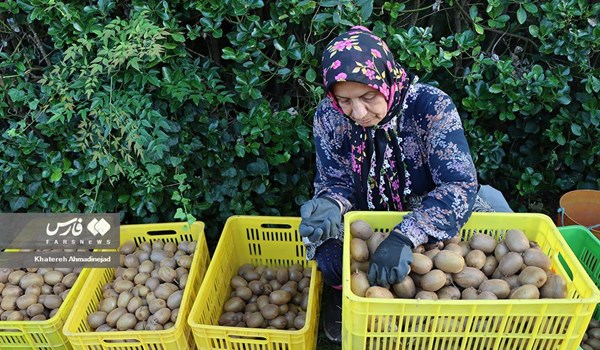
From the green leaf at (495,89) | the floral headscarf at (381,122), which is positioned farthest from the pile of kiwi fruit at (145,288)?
the green leaf at (495,89)

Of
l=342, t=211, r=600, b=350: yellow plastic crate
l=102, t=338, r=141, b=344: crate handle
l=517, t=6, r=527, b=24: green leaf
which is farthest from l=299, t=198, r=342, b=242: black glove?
l=517, t=6, r=527, b=24: green leaf

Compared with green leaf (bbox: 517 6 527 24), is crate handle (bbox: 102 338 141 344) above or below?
below

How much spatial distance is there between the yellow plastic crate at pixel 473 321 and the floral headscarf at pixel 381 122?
1.87 feet

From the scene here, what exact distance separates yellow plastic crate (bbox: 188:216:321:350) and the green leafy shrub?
0.68ft

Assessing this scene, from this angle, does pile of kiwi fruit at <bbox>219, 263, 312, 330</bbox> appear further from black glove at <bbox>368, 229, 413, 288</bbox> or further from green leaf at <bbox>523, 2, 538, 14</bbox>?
green leaf at <bbox>523, 2, 538, 14</bbox>

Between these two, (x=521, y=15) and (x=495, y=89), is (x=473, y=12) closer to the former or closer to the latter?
(x=521, y=15)

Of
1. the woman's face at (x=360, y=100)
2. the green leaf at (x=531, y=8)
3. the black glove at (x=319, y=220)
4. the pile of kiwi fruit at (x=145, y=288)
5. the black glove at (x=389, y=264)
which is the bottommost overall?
the pile of kiwi fruit at (x=145, y=288)

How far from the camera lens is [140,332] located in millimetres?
1816

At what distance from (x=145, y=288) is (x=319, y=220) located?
892 mm

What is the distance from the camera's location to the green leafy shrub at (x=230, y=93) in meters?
2.15

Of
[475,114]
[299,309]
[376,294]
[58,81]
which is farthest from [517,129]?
[58,81]

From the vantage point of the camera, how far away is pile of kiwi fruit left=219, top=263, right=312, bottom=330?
2109 millimetres

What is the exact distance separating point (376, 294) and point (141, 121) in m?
1.30

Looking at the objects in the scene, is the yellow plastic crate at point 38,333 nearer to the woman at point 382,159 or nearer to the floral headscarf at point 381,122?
the woman at point 382,159
